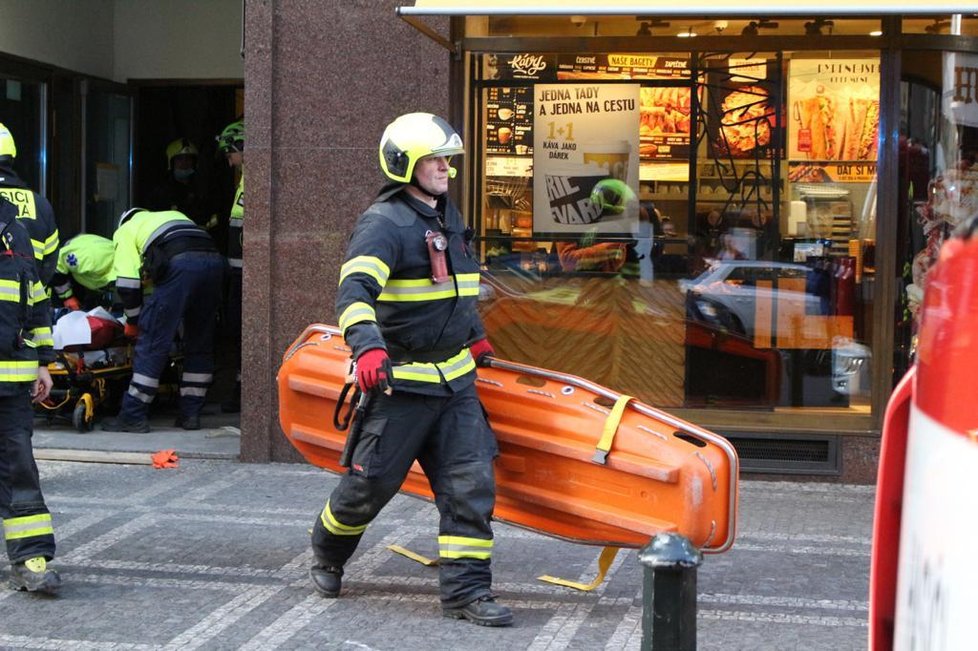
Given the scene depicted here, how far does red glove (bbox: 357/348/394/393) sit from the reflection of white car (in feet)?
12.2

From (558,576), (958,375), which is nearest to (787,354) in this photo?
(558,576)

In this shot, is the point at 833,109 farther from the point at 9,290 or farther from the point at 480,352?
the point at 9,290

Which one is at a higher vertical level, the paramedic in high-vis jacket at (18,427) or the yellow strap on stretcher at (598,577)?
the paramedic in high-vis jacket at (18,427)

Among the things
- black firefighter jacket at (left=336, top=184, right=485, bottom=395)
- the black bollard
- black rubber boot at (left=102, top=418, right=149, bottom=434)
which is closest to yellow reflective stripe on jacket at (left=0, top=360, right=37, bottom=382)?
black firefighter jacket at (left=336, top=184, right=485, bottom=395)

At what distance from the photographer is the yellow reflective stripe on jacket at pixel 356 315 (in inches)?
208

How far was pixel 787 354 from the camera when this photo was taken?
8531 millimetres

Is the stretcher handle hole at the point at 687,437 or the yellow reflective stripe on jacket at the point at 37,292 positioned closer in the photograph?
the stretcher handle hole at the point at 687,437

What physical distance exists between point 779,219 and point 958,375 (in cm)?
618

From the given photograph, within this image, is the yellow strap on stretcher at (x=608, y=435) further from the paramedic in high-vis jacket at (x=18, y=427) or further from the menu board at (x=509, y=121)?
the menu board at (x=509, y=121)

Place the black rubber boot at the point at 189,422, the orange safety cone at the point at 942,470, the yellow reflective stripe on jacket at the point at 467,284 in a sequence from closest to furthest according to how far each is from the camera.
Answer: the orange safety cone at the point at 942,470, the yellow reflective stripe on jacket at the point at 467,284, the black rubber boot at the point at 189,422

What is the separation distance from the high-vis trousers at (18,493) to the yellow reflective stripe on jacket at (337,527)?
1.15 meters

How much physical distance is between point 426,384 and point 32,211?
1.93m

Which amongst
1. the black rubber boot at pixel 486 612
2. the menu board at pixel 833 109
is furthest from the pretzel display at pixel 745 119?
the black rubber boot at pixel 486 612

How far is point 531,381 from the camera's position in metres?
5.94
